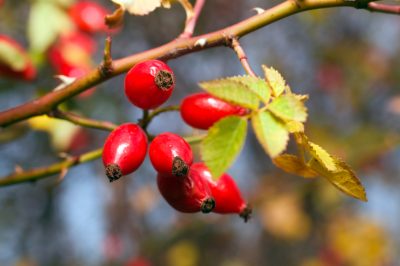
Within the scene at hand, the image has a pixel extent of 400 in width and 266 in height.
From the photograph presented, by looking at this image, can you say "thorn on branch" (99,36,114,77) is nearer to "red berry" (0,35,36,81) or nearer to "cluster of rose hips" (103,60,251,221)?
"cluster of rose hips" (103,60,251,221)

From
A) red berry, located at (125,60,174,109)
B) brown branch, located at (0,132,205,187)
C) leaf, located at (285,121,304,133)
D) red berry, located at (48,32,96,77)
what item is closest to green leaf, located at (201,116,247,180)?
leaf, located at (285,121,304,133)

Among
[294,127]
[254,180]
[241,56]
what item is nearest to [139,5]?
[241,56]

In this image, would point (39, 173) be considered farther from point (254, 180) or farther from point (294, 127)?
point (254, 180)

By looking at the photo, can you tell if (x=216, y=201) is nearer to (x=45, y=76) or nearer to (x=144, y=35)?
(x=45, y=76)

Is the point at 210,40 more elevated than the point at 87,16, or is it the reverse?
the point at 210,40

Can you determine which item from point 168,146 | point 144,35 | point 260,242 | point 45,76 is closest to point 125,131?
point 168,146
